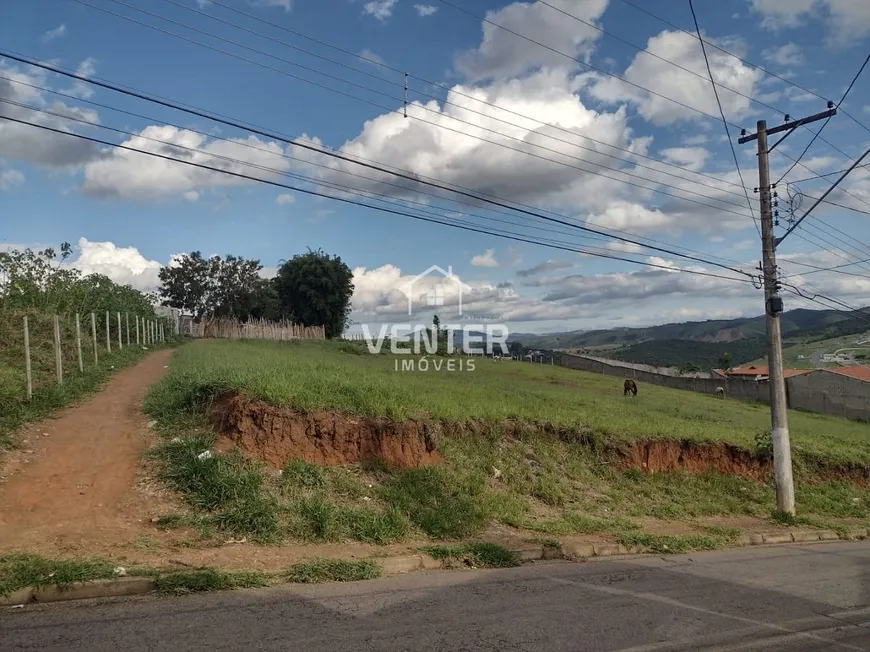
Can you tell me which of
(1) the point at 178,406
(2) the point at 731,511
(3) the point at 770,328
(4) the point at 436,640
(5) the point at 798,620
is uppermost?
(3) the point at 770,328

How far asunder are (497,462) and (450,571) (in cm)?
477

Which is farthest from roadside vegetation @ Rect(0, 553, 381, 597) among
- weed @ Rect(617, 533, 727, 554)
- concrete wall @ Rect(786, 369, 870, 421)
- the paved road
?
concrete wall @ Rect(786, 369, 870, 421)

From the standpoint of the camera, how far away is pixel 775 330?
46.6ft

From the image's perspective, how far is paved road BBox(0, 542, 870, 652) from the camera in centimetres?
512

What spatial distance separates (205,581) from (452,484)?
5401mm

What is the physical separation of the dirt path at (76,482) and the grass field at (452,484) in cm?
56

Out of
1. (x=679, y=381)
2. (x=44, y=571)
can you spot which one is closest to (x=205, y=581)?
(x=44, y=571)

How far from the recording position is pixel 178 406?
452 inches

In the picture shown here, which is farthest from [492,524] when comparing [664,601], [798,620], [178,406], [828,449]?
[828,449]

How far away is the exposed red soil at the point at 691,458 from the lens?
1479cm

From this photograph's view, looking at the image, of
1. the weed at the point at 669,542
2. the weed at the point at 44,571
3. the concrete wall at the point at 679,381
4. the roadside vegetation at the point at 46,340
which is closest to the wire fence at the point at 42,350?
the roadside vegetation at the point at 46,340

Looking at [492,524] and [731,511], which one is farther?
[731,511]

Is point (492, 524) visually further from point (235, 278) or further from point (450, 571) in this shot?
point (235, 278)

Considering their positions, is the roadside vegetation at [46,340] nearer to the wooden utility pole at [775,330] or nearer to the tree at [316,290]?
the wooden utility pole at [775,330]
